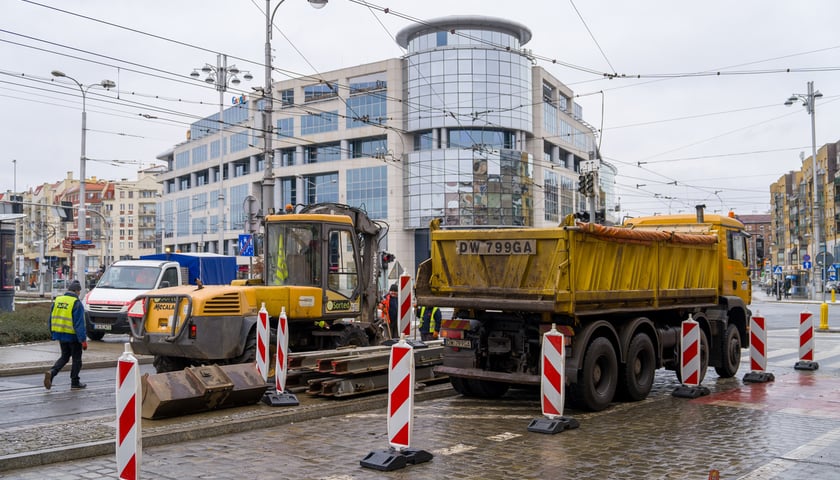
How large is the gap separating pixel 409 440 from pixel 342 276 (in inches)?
261

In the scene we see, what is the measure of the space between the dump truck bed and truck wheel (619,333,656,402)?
1.77 ft

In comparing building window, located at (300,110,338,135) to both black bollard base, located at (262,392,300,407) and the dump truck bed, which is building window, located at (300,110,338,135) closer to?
the dump truck bed

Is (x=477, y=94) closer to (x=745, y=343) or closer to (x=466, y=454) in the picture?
(x=745, y=343)

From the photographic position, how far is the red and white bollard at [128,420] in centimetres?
609

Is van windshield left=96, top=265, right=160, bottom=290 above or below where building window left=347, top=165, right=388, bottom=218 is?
below

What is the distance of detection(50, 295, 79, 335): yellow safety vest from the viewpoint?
41.1 ft

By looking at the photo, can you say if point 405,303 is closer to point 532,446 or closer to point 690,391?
point 690,391

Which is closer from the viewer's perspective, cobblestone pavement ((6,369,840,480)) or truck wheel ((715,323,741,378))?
cobblestone pavement ((6,369,840,480))

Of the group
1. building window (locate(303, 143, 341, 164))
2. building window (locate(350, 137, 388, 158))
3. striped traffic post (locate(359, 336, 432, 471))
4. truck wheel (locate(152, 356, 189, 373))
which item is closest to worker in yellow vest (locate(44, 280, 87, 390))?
truck wheel (locate(152, 356, 189, 373))

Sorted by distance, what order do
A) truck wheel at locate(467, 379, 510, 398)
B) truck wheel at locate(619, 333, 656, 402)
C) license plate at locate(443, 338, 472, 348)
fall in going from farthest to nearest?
1. truck wheel at locate(467, 379, 510, 398)
2. truck wheel at locate(619, 333, 656, 402)
3. license plate at locate(443, 338, 472, 348)

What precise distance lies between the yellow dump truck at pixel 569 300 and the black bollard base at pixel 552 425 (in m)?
0.74

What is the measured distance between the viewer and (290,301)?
1280 cm

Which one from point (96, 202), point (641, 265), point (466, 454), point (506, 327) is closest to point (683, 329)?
point (641, 265)

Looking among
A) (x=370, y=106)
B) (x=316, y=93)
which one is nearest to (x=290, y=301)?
(x=370, y=106)
